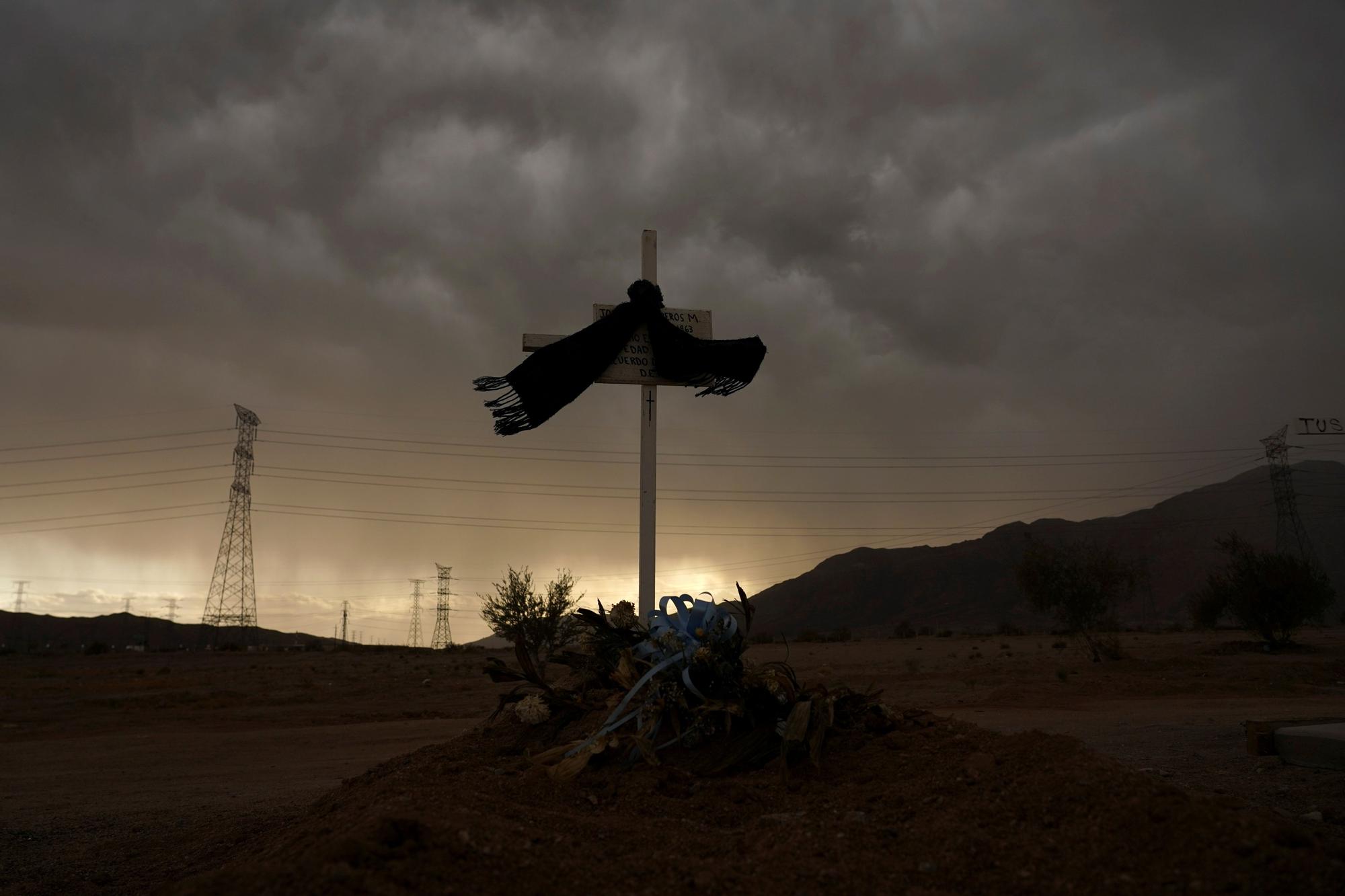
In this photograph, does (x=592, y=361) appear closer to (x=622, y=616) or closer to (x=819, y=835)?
(x=622, y=616)

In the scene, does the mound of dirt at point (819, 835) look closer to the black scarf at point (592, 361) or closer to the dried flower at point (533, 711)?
the dried flower at point (533, 711)

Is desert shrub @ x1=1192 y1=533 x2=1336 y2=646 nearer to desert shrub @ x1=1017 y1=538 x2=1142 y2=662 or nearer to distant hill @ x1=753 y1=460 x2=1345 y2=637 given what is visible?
desert shrub @ x1=1017 y1=538 x2=1142 y2=662

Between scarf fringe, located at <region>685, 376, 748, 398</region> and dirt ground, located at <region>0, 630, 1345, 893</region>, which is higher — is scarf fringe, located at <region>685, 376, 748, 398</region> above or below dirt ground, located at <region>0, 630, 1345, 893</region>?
above

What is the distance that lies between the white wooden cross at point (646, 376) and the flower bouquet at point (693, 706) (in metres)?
1.79

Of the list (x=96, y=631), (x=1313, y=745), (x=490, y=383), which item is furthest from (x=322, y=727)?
(x=96, y=631)

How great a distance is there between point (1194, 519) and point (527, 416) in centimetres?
20087

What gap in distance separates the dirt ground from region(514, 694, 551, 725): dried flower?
46 centimetres

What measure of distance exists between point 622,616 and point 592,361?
2783 millimetres

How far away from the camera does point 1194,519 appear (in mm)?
176250

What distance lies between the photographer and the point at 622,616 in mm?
6152

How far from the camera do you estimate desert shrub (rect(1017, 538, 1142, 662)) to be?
31859mm

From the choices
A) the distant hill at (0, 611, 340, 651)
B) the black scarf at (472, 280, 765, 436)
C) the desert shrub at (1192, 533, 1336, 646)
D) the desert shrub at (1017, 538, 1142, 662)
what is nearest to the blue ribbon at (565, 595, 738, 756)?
the black scarf at (472, 280, 765, 436)

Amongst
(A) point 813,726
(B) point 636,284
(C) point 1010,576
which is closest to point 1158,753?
(A) point 813,726

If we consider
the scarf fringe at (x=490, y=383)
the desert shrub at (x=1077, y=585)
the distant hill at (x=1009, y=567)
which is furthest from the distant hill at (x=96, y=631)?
the scarf fringe at (x=490, y=383)
